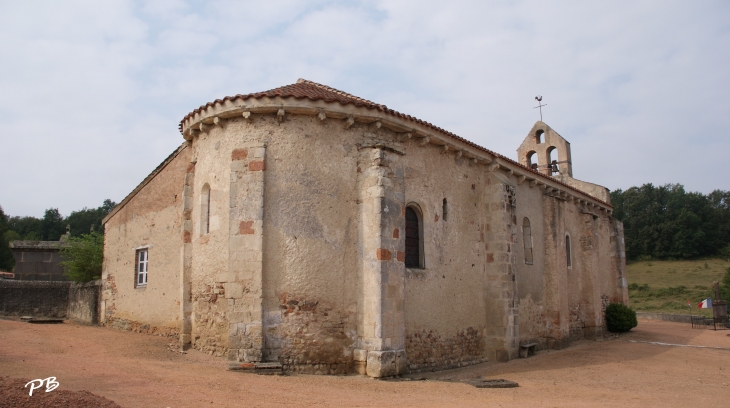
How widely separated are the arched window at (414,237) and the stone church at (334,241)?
33 mm

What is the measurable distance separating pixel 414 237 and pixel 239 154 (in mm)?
4337

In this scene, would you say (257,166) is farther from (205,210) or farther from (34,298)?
(34,298)

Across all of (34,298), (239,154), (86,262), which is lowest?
(34,298)

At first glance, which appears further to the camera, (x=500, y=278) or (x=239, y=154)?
(x=500, y=278)

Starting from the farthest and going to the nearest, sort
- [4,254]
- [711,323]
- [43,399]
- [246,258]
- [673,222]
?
1. [673,222]
2. [4,254]
3. [711,323]
4. [246,258]
5. [43,399]

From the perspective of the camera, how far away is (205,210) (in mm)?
11961

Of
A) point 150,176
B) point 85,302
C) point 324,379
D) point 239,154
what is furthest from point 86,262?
point 324,379

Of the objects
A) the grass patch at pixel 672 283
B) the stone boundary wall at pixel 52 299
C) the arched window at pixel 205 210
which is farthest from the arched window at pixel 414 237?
the grass patch at pixel 672 283

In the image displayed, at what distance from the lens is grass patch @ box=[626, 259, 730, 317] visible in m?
39.5

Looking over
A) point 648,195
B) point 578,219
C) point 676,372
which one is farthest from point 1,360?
point 648,195

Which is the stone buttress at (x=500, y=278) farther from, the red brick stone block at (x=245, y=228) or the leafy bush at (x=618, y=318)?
the leafy bush at (x=618, y=318)

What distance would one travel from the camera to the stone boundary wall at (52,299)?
59.9 feet

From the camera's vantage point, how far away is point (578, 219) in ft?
67.9

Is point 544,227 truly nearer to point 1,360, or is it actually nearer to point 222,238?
point 222,238
